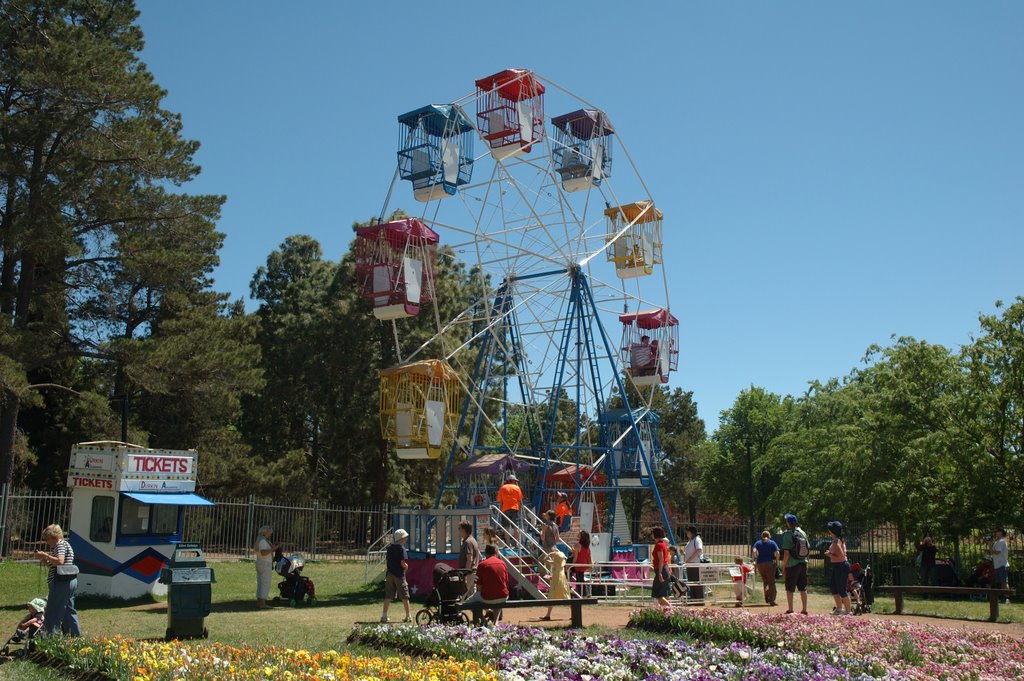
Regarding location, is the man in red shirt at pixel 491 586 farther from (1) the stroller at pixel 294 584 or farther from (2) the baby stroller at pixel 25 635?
(1) the stroller at pixel 294 584

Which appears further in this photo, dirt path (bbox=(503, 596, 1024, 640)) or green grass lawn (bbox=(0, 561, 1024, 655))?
dirt path (bbox=(503, 596, 1024, 640))

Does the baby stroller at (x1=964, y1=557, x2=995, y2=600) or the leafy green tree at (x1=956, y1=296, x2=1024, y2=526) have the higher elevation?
the leafy green tree at (x1=956, y1=296, x2=1024, y2=526)

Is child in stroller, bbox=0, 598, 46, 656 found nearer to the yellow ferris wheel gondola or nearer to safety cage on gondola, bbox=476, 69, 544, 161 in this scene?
the yellow ferris wheel gondola

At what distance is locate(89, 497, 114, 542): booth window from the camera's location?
17.4 m

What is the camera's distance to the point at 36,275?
96.5 ft

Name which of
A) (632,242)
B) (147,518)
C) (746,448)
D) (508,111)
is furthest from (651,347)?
(746,448)

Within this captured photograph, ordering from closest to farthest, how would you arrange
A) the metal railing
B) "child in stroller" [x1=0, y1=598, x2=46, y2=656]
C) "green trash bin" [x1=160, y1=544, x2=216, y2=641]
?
"child in stroller" [x1=0, y1=598, x2=46, y2=656] → "green trash bin" [x1=160, y1=544, x2=216, y2=641] → the metal railing

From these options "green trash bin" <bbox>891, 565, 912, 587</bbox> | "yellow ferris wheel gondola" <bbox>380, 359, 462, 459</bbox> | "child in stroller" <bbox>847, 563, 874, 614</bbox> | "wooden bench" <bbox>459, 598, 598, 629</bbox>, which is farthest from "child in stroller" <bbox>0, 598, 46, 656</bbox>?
"green trash bin" <bbox>891, 565, 912, 587</bbox>

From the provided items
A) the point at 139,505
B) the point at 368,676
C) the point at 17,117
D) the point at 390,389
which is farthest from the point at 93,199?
the point at 368,676

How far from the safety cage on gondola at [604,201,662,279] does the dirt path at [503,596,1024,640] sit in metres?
12.0

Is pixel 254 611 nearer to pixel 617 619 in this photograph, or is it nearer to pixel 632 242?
pixel 617 619

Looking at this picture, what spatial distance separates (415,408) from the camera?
75.4 feet

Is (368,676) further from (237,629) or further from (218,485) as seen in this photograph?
(218,485)

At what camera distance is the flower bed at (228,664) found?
8.51m
